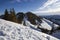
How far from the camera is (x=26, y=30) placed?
20.6 meters

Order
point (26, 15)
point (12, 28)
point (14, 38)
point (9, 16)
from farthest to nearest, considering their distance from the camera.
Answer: point (26, 15), point (9, 16), point (12, 28), point (14, 38)

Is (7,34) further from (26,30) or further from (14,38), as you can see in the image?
(26,30)

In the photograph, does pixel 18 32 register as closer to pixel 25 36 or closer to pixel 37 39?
pixel 25 36

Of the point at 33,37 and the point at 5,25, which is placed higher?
the point at 5,25

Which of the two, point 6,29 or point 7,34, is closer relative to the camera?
point 7,34

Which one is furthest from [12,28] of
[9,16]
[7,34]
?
[9,16]

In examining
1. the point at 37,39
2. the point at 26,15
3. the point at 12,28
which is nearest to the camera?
the point at 37,39

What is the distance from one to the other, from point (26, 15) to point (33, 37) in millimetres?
161008

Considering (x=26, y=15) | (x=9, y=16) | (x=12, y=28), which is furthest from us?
(x=26, y=15)

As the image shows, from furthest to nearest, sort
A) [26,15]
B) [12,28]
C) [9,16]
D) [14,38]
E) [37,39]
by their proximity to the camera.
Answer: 1. [26,15]
2. [9,16]
3. [12,28]
4. [37,39]
5. [14,38]

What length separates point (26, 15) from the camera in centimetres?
17962

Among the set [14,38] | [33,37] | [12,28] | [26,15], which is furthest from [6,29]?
[26,15]

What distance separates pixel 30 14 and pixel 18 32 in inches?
6600

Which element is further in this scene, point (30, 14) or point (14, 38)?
point (30, 14)
